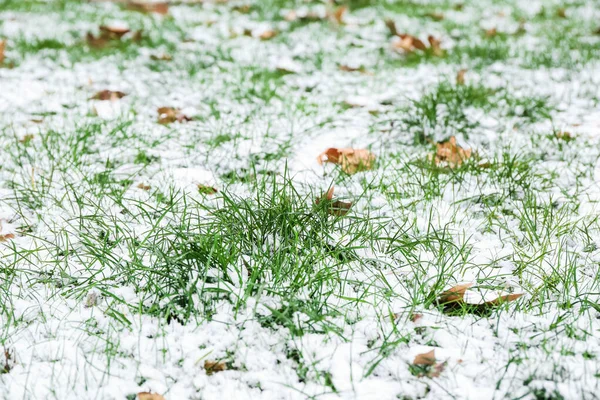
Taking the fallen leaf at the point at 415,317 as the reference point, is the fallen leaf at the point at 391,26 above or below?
above

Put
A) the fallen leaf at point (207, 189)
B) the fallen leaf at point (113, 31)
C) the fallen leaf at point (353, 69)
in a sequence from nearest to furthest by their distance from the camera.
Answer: the fallen leaf at point (207, 189) → the fallen leaf at point (353, 69) → the fallen leaf at point (113, 31)

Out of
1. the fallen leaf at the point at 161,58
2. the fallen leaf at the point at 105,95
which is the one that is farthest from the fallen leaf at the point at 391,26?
the fallen leaf at the point at 105,95

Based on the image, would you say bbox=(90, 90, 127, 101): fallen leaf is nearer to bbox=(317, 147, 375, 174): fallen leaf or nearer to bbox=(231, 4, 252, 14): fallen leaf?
bbox=(317, 147, 375, 174): fallen leaf

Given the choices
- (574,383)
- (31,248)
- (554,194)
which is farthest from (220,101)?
(574,383)

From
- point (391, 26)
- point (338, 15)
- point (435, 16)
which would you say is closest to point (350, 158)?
point (391, 26)

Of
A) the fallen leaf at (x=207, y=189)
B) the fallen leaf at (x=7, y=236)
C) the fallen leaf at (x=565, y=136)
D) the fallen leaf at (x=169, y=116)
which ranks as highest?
the fallen leaf at (x=565, y=136)

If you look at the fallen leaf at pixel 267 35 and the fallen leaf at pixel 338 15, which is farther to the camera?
the fallen leaf at pixel 338 15

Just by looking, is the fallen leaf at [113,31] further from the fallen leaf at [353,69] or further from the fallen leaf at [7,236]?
the fallen leaf at [7,236]

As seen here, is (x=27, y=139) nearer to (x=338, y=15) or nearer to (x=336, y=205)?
(x=336, y=205)
